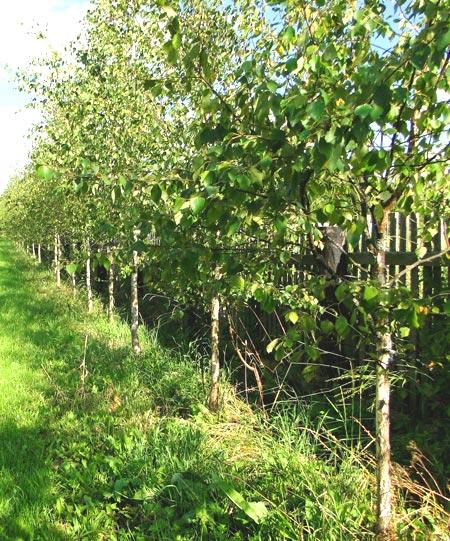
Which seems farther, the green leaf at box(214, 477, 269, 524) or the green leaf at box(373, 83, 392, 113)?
the green leaf at box(214, 477, 269, 524)

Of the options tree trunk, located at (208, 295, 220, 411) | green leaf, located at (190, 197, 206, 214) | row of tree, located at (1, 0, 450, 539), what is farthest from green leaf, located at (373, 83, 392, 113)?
tree trunk, located at (208, 295, 220, 411)

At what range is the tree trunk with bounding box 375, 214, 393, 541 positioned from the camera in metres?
2.54

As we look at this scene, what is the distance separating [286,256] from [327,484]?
1.38 metres

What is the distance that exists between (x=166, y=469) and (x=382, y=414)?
1.69 m

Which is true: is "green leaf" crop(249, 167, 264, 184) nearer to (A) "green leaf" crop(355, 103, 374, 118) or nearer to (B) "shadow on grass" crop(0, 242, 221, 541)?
(A) "green leaf" crop(355, 103, 374, 118)

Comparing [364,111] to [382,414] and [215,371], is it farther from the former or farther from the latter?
[215,371]

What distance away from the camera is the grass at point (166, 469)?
2.97 m

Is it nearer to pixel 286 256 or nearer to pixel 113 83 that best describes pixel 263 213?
pixel 286 256

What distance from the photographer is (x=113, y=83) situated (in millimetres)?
6664

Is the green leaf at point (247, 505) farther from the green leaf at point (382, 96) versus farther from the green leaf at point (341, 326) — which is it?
the green leaf at point (382, 96)

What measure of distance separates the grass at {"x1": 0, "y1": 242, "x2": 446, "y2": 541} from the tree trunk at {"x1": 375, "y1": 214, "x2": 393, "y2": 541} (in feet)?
0.47

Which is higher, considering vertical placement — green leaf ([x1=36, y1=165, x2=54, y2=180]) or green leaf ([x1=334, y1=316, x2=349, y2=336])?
green leaf ([x1=36, y1=165, x2=54, y2=180])

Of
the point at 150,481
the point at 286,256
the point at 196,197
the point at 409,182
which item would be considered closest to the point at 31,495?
the point at 150,481

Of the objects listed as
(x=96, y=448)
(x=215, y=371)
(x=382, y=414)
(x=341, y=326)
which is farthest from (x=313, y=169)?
(x=215, y=371)
